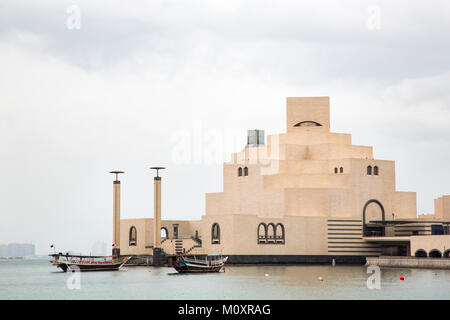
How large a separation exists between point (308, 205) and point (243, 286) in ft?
128

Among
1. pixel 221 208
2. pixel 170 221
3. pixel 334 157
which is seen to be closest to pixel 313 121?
pixel 334 157

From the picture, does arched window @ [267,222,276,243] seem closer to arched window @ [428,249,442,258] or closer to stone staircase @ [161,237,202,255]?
stone staircase @ [161,237,202,255]

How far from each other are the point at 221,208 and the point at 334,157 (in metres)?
16.4

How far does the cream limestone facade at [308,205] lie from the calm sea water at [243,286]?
14.1 meters

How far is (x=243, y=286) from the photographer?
→ 223 ft

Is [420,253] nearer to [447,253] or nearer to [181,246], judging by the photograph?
[447,253]

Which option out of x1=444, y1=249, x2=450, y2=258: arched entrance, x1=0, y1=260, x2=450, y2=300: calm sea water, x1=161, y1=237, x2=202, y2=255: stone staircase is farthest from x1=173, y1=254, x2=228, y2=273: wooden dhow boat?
x1=444, y1=249, x2=450, y2=258: arched entrance

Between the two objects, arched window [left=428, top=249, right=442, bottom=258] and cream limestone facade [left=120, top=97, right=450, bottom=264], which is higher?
cream limestone facade [left=120, top=97, right=450, bottom=264]

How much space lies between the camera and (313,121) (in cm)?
11312

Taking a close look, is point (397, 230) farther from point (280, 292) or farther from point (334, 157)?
point (280, 292)

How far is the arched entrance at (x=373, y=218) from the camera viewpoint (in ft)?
349

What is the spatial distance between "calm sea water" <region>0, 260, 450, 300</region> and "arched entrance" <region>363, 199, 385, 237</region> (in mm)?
18425

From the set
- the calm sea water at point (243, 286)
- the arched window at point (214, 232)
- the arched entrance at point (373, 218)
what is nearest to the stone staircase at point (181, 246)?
the arched window at point (214, 232)

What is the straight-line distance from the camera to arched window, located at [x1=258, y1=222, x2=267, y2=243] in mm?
102250
